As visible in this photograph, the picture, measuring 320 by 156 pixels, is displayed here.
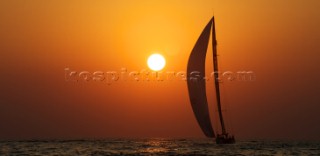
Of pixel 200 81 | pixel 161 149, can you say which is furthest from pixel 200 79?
pixel 161 149

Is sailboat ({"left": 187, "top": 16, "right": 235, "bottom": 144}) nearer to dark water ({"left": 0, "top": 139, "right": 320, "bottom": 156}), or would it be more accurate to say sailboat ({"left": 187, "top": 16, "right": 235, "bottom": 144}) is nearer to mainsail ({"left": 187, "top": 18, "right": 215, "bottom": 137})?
mainsail ({"left": 187, "top": 18, "right": 215, "bottom": 137})

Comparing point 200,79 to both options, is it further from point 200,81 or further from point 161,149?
point 161,149

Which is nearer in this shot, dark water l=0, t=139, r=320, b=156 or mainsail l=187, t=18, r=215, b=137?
mainsail l=187, t=18, r=215, b=137

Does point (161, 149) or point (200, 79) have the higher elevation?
point (200, 79)

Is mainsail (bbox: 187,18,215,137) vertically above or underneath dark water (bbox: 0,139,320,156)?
above

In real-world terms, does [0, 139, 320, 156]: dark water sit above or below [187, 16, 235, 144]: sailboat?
below

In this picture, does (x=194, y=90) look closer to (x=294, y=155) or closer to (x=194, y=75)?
(x=194, y=75)

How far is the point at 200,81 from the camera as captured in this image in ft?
210

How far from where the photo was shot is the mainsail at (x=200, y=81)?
63.5 metres

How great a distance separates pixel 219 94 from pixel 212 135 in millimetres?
4821

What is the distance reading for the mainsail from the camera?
63.5m

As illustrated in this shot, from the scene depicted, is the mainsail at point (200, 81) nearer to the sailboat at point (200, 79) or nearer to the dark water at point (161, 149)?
the sailboat at point (200, 79)

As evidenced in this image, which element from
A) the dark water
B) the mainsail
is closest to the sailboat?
the mainsail

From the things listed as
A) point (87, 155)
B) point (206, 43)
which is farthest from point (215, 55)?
point (87, 155)
